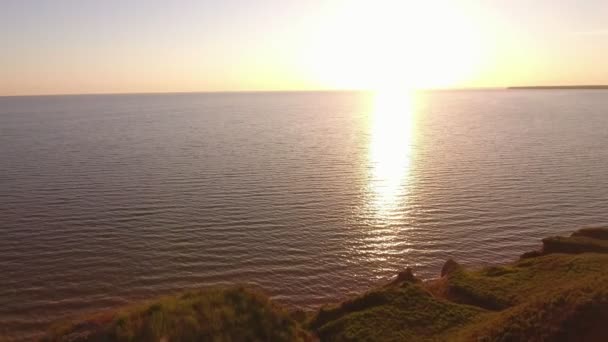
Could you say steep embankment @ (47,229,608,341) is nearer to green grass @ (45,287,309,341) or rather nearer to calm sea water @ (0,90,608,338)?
green grass @ (45,287,309,341)

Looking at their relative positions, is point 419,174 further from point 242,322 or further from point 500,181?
point 242,322

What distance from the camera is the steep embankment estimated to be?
65.2 feet

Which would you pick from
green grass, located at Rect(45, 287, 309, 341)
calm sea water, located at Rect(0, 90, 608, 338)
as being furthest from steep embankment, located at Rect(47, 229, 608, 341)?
calm sea water, located at Rect(0, 90, 608, 338)

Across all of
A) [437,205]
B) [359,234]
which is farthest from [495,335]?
[437,205]

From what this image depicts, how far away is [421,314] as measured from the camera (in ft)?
79.3

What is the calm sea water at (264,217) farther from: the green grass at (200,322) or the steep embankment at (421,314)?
the green grass at (200,322)

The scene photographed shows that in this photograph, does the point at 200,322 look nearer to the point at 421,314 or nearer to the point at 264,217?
the point at 421,314

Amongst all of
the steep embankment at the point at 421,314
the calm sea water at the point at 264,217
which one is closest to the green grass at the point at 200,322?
the steep embankment at the point at 421,314

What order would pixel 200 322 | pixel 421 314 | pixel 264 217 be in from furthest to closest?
pixel 264 217
pixel 421 314
pixel 200 322

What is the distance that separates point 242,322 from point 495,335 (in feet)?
38.5

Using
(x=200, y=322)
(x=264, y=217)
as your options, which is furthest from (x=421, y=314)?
(x=264, y=217)

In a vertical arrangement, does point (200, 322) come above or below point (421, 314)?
above

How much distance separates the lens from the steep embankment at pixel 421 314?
19.9m

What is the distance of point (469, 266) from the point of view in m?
37.0
